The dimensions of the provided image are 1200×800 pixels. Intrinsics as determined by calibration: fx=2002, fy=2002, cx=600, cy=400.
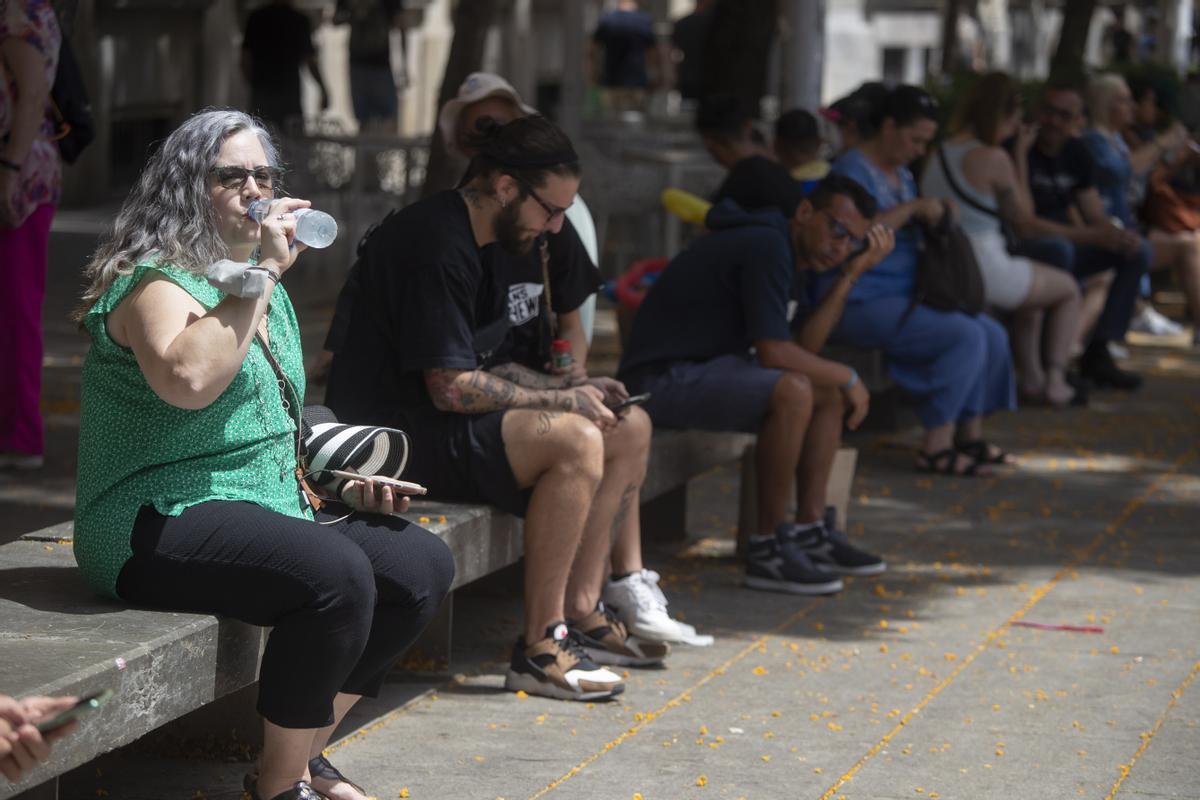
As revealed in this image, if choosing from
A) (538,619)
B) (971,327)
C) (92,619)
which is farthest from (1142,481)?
(92,619)

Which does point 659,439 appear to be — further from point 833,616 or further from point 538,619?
point 538,619

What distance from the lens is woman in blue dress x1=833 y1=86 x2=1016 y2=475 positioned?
327 inches

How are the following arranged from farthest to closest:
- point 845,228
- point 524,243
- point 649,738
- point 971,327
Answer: point 971,327 → point 845,228 → point 524,243 → point 649,738

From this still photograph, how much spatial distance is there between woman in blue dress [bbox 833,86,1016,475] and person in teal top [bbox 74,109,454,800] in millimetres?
4609

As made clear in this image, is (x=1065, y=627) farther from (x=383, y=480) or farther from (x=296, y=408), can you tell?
(x=296, y=408)

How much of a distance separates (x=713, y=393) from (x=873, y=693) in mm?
1455

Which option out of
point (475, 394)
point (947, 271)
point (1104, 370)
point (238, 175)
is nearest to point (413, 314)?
point (475, 394)

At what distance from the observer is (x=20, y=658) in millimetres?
3652

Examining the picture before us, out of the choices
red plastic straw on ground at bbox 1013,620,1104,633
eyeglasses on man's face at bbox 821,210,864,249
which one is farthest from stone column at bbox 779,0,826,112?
red plastic straw on ground at bbox 1013,620,1104,633

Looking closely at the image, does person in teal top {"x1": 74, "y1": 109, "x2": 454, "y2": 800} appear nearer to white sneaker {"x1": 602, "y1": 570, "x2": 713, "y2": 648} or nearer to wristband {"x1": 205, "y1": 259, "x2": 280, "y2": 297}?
wristband {"x1": 205, "y1": 259, "x2": 280, "y2": 297}

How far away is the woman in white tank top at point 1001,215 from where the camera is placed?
981 centimetres

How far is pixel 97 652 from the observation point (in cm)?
371

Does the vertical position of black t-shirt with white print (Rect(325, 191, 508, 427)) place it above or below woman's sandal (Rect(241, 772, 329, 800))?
above

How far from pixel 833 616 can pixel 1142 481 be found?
3014mm
